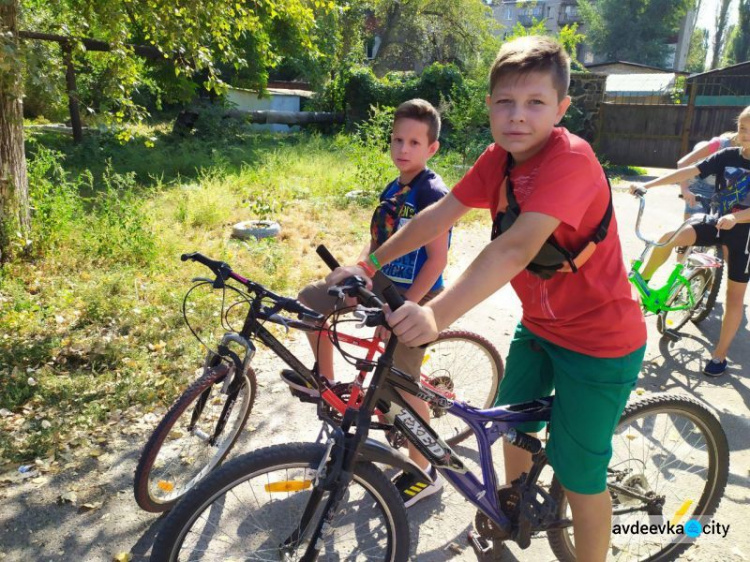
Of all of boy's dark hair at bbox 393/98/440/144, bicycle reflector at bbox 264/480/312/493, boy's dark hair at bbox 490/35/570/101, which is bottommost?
bicycle reflector at bbox 264/480/312/493

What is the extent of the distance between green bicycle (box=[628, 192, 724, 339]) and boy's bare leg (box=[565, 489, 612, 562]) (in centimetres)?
303

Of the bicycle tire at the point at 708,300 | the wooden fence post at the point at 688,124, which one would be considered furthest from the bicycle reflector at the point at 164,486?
the wooden fence post at the point at 688,124

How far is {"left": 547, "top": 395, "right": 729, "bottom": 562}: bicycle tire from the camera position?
247cm

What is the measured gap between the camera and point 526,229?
175 centimetres

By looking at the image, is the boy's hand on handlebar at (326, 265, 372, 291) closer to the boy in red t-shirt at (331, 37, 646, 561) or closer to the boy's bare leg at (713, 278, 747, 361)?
the boy in red t-shirt at (331, 37, 646, 561)

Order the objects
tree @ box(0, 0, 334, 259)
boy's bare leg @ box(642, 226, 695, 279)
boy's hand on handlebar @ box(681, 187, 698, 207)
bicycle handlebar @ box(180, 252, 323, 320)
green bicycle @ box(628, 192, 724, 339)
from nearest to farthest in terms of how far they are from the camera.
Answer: bicycle handlebar @ box(180, 252, 323, 320), boy's bare leg @ box(642, 226, 695, 279), green bicycle @ box(628, 192, 724, 339), boy's hand on handlebar @ box(681, 187, 698, 207), tree @ box(0, 0, 334, 259)

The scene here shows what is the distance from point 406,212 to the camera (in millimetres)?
3027

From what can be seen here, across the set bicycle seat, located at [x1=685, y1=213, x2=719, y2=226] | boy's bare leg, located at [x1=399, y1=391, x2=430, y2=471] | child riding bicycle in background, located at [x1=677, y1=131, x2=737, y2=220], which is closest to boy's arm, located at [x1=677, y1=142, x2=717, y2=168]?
child riding bicycle in background, located at [x1=677, y1=131, x2=737, y2=220]

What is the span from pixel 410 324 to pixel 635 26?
59013 mm

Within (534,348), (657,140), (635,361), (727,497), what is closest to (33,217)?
Result: (534,348)

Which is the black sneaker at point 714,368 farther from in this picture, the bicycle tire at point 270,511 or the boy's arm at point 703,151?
the bicycle tire at point 270,511

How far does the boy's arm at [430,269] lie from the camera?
288 centimetres

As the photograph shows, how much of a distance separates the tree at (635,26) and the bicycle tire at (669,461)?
5783 cm

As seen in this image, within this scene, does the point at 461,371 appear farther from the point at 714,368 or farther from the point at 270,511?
the point at 714,368
